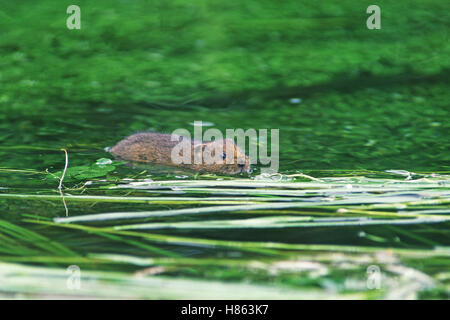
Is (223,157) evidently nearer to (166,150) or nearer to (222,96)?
(166,150)

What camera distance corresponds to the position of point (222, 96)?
7.69 meters

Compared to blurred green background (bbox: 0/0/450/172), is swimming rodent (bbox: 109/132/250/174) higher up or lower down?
lower down

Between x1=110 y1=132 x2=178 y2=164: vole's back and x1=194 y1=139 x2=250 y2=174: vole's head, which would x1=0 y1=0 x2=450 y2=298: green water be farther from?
x1=194 y1=139 x2=250 y2=174: vole's head

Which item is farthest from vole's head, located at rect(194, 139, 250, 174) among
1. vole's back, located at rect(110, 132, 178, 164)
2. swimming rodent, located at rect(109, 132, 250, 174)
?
vole's back, located at rect(110, 132, 178, 164)

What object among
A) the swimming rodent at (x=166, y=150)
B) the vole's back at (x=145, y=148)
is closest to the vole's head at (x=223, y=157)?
the swimming rodent at (x=166, y=150)

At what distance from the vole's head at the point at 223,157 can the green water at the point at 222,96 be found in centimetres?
35

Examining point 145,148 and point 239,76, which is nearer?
point 145,148

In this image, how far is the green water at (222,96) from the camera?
3871 mm

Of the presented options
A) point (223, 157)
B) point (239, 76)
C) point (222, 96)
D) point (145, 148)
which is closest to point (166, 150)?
point (145, 148)

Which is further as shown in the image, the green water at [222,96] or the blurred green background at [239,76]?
the blurred green background at [239,76]

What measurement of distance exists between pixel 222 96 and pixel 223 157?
2029 millimetres

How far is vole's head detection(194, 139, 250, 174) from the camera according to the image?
5.69 m

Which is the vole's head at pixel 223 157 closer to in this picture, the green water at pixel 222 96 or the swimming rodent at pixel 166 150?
the swimming rodent at pixel 166 150
